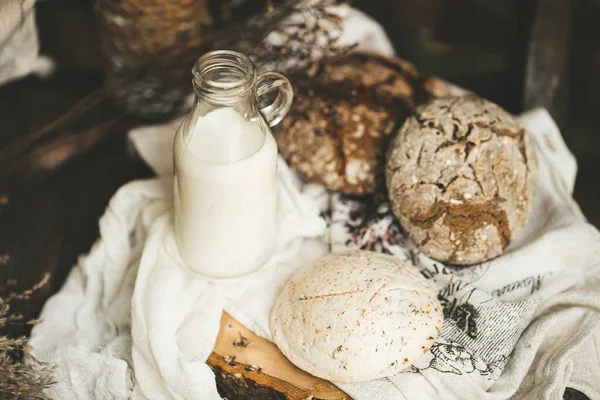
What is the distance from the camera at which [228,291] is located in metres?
1.23

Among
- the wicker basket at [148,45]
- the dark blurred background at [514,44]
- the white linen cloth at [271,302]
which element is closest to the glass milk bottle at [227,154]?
the white linen cloth at [271,302]

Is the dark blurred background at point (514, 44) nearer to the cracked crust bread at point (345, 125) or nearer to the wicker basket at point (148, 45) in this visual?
the wicker basket at point (148, 45)

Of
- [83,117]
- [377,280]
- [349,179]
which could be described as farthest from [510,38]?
[83,117]

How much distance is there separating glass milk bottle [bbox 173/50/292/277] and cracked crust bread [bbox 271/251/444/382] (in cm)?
16

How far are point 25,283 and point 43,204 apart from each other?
227 mm

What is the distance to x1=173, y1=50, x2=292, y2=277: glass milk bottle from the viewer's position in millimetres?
1034

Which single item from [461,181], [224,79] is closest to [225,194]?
[224,79]

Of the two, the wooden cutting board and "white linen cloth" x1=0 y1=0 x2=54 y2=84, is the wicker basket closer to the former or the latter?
"white linen cloth" x1=0 y1=0 x2=54 y2=84

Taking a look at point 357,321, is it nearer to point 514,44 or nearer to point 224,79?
point 224,79

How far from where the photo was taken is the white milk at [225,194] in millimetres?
1043

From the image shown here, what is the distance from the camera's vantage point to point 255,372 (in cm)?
114

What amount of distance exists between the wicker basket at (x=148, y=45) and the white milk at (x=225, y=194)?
18.4 inches

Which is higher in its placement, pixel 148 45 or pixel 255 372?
pixel 148 45

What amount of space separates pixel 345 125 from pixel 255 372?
0.55 m
